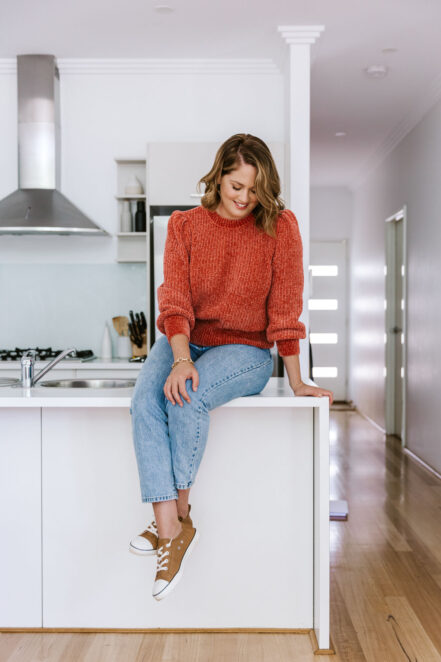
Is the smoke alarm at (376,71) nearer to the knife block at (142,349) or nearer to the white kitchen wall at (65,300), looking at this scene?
the white kitchen wall at (65,300)

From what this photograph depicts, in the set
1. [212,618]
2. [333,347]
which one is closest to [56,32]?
[212,618]

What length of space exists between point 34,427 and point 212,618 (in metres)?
0.83

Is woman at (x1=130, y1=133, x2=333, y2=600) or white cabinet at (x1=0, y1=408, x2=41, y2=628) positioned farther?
white cabinet at (x1=0, y1=408, x2=41, y2=628)

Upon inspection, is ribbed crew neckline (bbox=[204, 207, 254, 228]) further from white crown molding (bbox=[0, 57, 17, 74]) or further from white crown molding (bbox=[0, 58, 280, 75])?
white crown molding (bbox=[0, 57, 17, 74])

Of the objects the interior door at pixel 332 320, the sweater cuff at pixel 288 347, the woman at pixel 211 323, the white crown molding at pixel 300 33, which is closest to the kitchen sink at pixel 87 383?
the woman at pixel 211 323

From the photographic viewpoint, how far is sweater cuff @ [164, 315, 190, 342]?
1.97 metres

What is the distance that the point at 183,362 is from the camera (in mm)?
1911

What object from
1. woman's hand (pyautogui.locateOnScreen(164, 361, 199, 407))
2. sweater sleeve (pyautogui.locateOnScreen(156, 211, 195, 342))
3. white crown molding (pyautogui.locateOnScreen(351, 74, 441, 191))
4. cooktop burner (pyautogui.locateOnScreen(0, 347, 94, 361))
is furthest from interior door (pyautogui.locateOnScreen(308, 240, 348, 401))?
woman's hand (pyautogui.locateOnScreen(164, 361, 199, 407))

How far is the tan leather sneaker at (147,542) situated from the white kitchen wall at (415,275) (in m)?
3.25

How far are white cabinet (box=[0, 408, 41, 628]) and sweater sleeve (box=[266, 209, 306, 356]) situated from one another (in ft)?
2.72

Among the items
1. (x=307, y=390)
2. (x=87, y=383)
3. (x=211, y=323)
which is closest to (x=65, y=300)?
(x=87, y=383)

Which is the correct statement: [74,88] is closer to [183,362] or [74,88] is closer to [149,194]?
[149,194]

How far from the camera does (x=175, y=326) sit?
1.97 metres

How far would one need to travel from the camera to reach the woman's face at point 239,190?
194 centimetres
